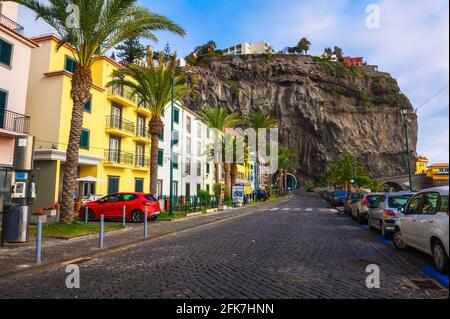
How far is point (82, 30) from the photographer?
13.2 metres

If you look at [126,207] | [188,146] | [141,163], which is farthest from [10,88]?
[188,146]

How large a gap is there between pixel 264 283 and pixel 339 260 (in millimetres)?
2759

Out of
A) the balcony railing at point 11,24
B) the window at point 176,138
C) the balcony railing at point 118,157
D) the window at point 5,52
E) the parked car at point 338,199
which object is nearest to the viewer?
the window at point 5,52

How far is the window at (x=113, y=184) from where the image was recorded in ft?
82.4

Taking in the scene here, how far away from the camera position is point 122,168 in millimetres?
26812

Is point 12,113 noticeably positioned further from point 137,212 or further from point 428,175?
point 428,175

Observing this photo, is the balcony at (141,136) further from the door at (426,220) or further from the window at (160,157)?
the door at (426,220)

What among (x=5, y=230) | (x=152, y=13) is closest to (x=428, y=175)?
(x=152, y=13)

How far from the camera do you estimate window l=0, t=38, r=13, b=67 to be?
680 inches

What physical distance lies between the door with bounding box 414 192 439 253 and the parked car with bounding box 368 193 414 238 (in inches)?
114

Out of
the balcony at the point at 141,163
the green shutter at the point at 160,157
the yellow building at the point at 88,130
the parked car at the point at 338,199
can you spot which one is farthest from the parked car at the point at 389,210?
the green shutter at the point at 160,157

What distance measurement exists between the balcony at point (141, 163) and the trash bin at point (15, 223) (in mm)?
18314

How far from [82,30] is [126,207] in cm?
877

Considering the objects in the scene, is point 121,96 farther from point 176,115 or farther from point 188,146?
point 188,146
